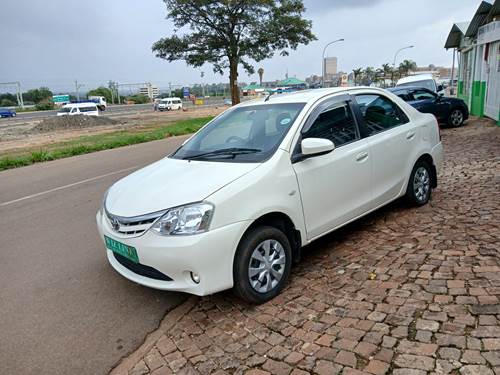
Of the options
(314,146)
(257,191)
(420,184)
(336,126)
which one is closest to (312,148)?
(314,146)

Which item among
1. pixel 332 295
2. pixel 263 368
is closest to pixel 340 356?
pixel 263 368

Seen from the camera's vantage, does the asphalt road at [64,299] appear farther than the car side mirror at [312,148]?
No

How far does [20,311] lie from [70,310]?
1.55ft

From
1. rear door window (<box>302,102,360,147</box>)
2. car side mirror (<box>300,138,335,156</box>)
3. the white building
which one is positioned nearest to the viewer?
car side mirror (<box>300,138,335,156</box>)

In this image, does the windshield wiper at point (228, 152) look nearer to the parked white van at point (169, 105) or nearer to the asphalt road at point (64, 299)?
the asphalt road at point (64, 299)

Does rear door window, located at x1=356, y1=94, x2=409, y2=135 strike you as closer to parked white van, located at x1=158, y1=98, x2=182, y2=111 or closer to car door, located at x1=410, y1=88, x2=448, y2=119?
car door, located at x1=410, y1=88, x2=448, y2=119

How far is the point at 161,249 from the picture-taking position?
320cm

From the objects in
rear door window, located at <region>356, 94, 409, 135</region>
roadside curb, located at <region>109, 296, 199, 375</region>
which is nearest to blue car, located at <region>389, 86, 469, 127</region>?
rear door window, located at <region>356, 94, 409, 135</region>

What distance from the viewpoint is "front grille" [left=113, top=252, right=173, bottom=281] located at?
11.0 feet

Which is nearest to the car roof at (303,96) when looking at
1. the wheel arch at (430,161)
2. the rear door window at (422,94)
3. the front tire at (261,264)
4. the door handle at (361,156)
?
the door handle at (361,156)

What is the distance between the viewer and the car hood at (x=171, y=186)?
10.9ft

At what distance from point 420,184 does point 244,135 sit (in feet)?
8.65

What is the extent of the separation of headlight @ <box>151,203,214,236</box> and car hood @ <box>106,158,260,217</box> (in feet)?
0.20

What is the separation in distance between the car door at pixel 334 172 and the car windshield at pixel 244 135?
234mm
